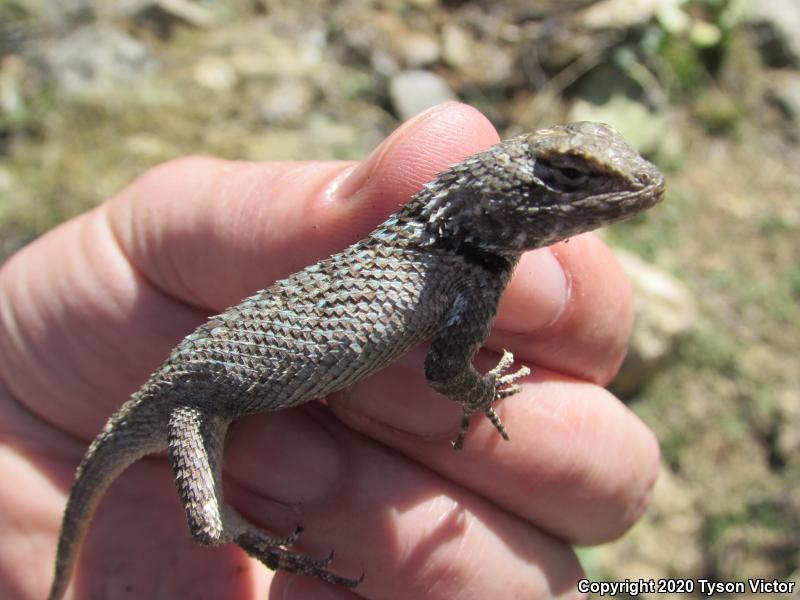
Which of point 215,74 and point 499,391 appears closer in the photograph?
point 499,391

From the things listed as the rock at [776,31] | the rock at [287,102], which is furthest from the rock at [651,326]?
the rock at [776,31]

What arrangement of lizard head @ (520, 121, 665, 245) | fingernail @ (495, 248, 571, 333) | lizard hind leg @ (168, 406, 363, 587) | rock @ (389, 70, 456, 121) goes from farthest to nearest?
rock @ (389, 70, 456, 121), fingernail @ (495, 248, 571, 333), lizard hind leg @ (168, 406, 363, 587), lizard head @ (520, 121, 665, 245)

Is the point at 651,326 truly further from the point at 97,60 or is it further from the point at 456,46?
the point at 97,60

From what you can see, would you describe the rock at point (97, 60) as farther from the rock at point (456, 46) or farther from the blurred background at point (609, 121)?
the rock at point (456, 46)

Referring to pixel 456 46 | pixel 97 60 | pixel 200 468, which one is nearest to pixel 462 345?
pixel 200 468

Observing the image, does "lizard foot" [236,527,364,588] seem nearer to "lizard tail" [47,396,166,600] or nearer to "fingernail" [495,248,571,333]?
"lizard tail" [47,396,166,600]

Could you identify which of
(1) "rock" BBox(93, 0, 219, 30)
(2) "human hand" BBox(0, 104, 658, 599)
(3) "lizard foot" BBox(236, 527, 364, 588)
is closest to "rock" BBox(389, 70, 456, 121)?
(1) "rock" BBox(93, 0, 219, 30)
